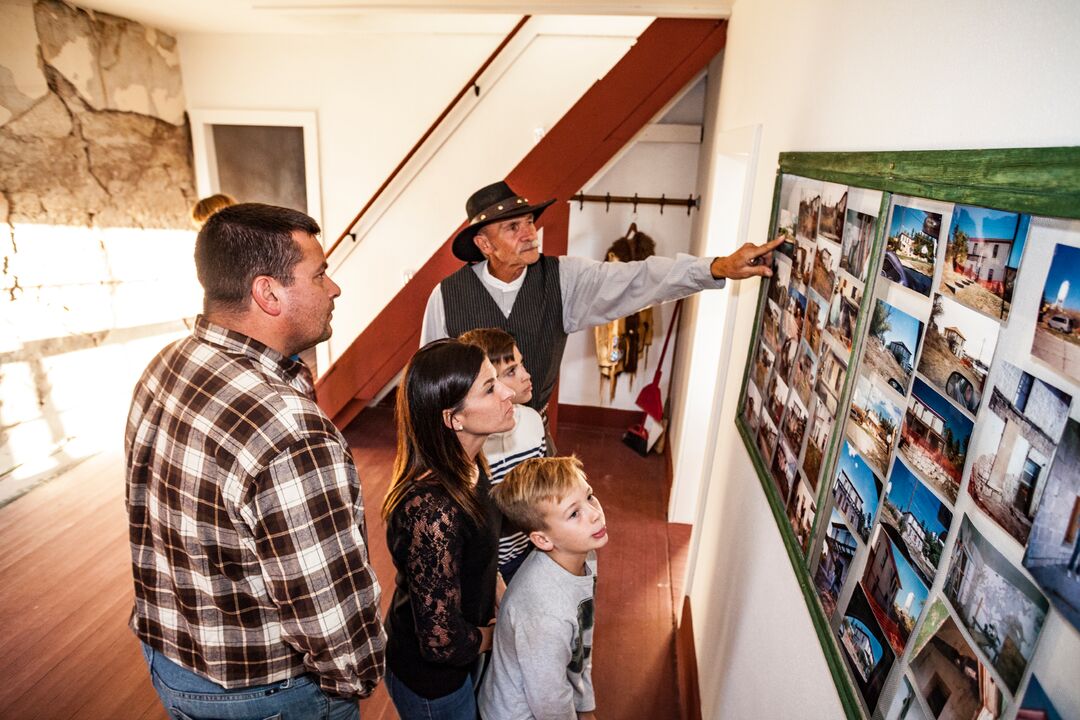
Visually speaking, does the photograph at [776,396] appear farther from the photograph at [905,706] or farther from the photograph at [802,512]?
the photograph at [905,706]

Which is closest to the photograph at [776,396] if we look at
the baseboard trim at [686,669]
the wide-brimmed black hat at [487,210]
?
the wide-brimmed black hat at [487,210]

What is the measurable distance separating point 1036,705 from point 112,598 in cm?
352

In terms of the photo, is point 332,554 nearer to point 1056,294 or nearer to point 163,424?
point 163,424

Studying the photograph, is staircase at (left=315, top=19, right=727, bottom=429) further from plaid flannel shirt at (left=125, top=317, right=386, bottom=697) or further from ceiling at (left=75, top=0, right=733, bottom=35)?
plaid flannel shirt at (left=125, top=317, right=386, bottom=697)

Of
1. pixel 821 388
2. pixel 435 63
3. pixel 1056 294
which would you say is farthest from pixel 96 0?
pixel 1056 294

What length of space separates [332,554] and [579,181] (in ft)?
8.37

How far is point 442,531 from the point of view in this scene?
1282 mm

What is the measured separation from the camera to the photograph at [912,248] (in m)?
0.74

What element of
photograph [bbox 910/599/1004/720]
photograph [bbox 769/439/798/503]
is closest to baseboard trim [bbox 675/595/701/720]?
photograph [bbox 769/439/798/503]

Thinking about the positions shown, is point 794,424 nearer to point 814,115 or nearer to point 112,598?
point 814,115

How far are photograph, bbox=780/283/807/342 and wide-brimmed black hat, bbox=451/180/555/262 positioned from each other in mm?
1187

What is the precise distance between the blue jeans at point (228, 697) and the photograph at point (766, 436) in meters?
1.18

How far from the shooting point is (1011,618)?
0.55m

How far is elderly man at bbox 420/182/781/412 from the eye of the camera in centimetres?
230
